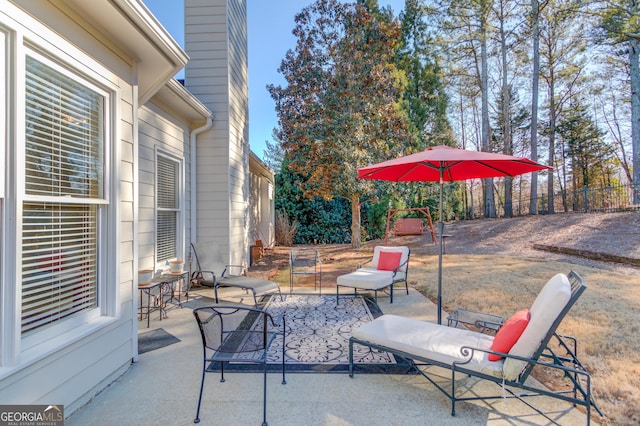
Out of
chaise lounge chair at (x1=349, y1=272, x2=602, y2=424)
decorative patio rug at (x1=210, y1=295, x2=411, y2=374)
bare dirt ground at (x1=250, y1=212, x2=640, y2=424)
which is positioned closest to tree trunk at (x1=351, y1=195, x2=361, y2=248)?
bare dirt ground at (x1=250, y1=212, x2=640, y2=424)

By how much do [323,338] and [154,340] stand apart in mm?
1923

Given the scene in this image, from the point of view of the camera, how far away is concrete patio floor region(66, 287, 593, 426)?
7.54 ft

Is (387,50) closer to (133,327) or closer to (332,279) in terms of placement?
(332,279)

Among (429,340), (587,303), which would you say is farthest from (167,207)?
(587,303)

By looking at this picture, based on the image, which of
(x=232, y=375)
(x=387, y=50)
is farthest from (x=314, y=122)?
(x=232, y=375)

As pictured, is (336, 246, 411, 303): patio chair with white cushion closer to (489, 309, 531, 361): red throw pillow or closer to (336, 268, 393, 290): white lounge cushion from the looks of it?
(336, 268, 393, 290): white lounge cushion

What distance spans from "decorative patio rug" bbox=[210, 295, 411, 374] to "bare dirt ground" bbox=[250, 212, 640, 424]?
47.8 inches

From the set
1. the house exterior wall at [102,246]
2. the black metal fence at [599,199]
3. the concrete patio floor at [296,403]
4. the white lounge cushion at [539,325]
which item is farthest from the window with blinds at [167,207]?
the black metal fence at [599,199]

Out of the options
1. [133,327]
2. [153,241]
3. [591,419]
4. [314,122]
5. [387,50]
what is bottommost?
[591,419]

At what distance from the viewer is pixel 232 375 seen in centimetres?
295

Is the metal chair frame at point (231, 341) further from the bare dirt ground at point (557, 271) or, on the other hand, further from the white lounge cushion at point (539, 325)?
the bare dirt ground at point (557, 271)

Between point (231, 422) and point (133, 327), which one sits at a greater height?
point (133, 327)

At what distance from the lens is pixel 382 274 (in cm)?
541

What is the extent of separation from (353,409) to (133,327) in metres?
2.19
